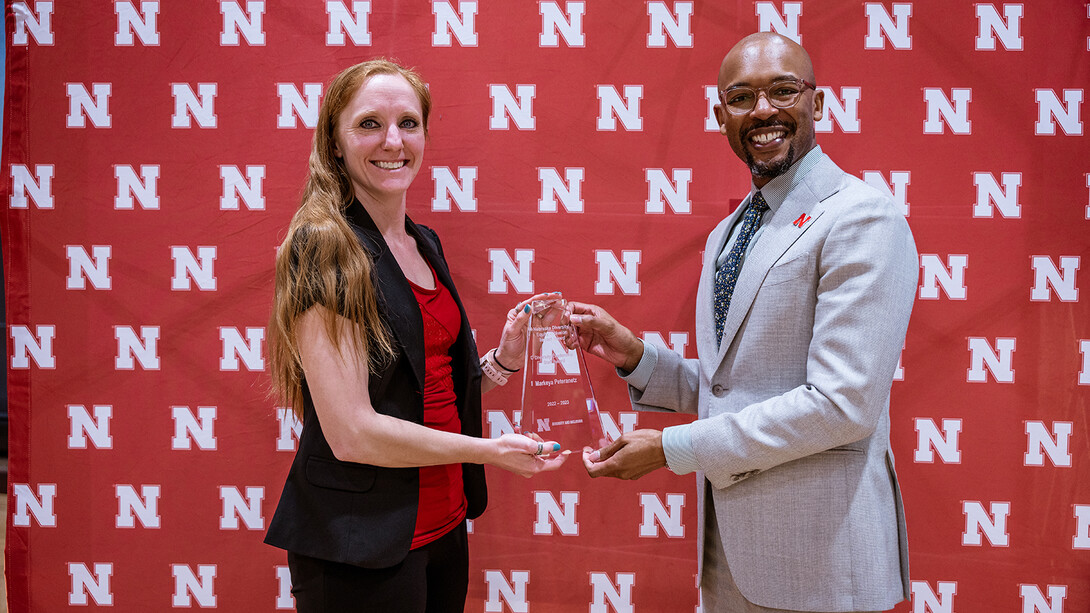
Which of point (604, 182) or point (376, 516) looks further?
point (604, 182)

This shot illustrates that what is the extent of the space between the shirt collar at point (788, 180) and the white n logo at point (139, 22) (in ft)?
6.79

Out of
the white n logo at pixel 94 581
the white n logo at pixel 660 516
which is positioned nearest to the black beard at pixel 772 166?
the white n logo at pixel 660 516

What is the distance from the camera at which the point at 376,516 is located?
1622 millimetres

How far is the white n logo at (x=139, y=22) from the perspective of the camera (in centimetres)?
244

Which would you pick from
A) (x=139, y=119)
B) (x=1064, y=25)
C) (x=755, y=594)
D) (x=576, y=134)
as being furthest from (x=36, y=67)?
(x=1064, y=25)

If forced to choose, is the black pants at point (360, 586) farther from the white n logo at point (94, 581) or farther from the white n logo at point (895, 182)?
the white n logo at point (895, 182)

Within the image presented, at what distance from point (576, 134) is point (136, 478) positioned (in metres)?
1.93

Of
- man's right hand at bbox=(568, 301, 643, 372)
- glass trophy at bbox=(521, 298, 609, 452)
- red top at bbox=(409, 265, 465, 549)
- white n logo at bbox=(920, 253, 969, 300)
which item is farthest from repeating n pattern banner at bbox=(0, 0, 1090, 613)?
red top at bbox=(409, 265, 465, 549)

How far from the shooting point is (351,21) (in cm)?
239

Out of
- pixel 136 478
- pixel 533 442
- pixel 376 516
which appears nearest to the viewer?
pixel 376 516

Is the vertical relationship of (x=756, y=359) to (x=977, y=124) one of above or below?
below

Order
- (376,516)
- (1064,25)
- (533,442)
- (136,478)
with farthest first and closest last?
(136,478) < (1064,25) < (533,442) < (376,516)

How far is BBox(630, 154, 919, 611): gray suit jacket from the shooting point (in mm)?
1529

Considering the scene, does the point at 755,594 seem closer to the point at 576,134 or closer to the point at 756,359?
the point at 756,359
